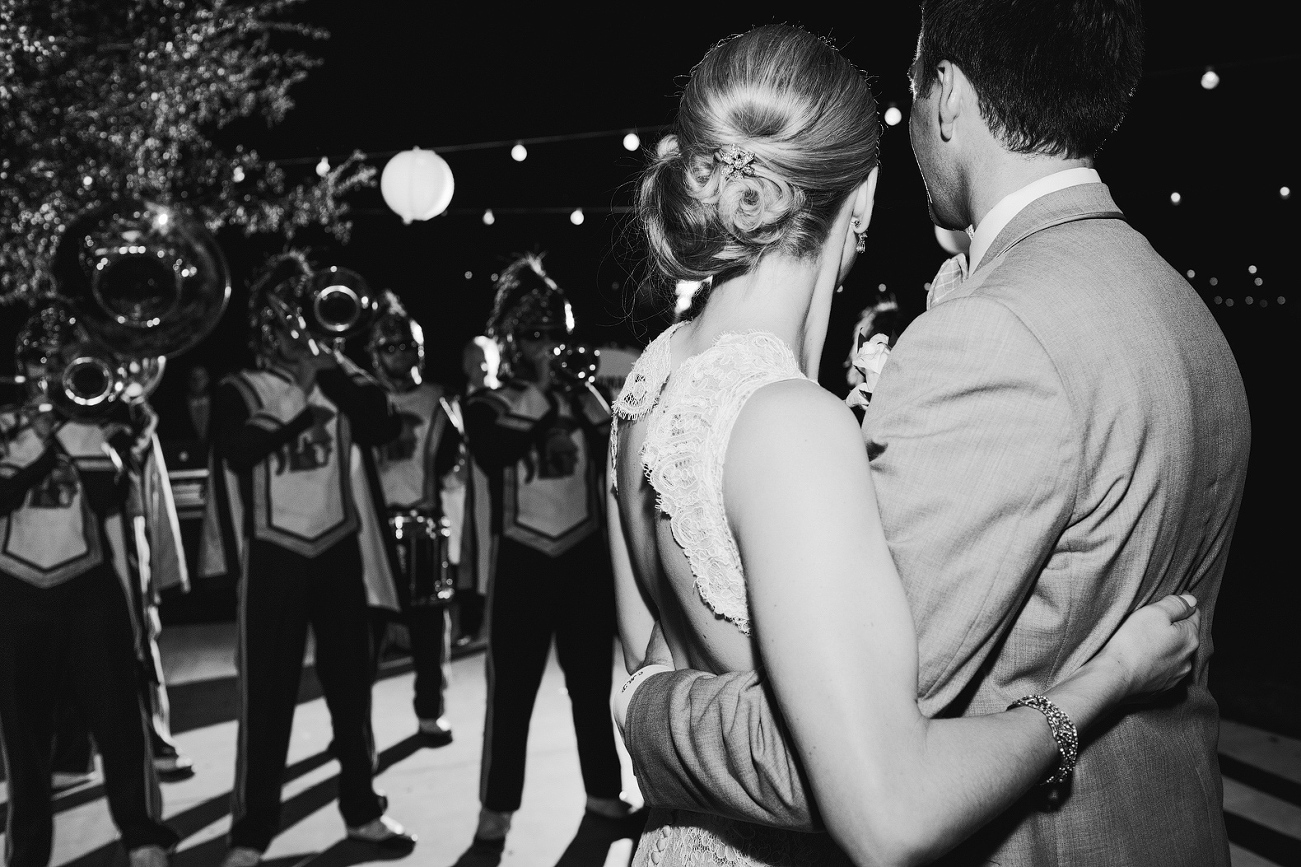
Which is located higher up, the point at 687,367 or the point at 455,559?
the point at 687,367

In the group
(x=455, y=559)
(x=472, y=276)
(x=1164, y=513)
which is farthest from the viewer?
(x=472, y=276)

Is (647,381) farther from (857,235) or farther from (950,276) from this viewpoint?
(950,276)

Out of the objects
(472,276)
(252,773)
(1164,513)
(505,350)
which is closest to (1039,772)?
(1164,513)

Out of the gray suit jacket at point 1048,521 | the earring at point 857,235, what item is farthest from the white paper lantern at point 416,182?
the gray suit jacket at point 1048,521

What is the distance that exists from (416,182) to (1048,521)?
6.00 meters

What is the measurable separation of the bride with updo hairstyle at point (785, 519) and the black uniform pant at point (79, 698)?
9.72 ft

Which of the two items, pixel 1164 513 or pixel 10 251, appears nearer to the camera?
pixel 1164 513

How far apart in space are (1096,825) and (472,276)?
16660 millimetres

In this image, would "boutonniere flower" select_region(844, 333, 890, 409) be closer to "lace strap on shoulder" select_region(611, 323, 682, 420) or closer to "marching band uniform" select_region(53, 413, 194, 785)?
"lace strap on shoulder" select_region(611, 323, 682, 420)

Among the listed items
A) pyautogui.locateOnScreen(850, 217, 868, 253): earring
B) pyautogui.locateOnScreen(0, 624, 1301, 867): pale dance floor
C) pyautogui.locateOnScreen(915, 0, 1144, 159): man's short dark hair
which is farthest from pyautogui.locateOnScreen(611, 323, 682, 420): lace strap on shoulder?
pyautogui.locateOnScreen(0, 624, 1301, 867): pale dance floor

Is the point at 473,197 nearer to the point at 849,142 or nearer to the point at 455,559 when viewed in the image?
the point at 455,559

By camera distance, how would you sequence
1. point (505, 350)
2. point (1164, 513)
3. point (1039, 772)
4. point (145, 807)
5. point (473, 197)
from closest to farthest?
1. point (1039, 772)
2. point (1164, 513)
3. point (145, 807)
4. point (505, 350)
5. point (473, 197)

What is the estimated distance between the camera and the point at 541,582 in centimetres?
411

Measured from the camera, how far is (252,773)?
3.73m
